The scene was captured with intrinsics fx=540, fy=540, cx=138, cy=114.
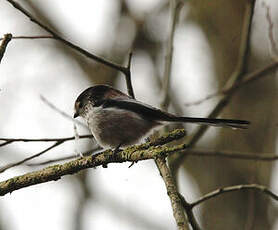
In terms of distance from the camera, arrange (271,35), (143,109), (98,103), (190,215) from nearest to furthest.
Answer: (190,215)
(143,109)
(98,103)
(271,35)

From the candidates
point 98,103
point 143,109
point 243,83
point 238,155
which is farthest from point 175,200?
point 243,83

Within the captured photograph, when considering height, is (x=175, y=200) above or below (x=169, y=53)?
below

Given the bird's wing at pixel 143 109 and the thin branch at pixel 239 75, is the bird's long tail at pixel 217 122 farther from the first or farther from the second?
the thin branch at pixel 239 75

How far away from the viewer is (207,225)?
20.9 ft

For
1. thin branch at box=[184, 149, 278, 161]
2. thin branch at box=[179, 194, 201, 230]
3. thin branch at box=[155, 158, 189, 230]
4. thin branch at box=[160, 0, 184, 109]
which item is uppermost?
thin branch at box=[160, 0, 184, 109]

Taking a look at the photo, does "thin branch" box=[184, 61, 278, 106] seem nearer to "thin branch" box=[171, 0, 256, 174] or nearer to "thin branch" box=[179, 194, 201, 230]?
"thin branch" box=[171, 0, 256, 174]

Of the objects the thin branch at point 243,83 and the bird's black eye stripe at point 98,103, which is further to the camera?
the thin branch at point 243,83

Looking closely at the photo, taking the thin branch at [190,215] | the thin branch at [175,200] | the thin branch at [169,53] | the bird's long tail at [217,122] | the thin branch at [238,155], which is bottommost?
the thin branch at [238,155]

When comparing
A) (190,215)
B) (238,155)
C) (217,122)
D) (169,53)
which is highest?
(169,53)

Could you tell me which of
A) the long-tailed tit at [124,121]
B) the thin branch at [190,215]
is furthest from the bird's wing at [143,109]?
the thin branch at [190,215]

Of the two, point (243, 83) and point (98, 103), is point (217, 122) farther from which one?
point (243, 83)

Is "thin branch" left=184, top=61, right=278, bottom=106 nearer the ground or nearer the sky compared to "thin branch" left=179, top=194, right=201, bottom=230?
nearer the sky

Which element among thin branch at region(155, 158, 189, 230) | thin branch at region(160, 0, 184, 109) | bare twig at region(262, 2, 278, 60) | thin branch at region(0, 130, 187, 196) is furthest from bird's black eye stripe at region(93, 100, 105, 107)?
bare twig at region(262, 2, 278, 60)

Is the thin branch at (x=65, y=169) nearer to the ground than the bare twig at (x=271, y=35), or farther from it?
nearer to the ground
